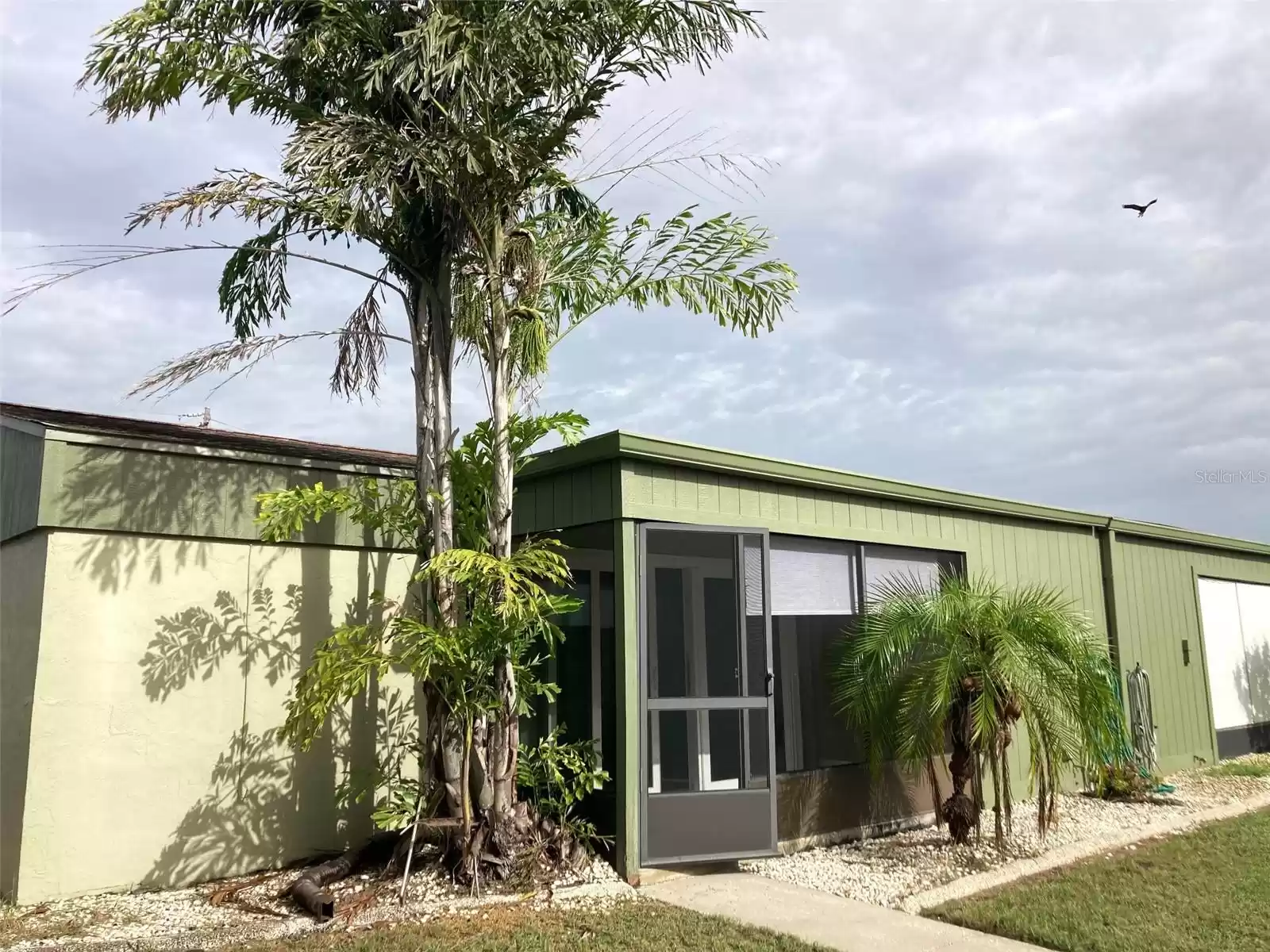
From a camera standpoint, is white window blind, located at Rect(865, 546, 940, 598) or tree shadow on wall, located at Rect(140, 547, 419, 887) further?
white window blind, located at Rect(865, 546, 940, 598)

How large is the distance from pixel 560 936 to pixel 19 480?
14.7ft

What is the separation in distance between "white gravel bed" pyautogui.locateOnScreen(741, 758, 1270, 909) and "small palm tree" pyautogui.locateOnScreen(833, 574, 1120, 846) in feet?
0.82

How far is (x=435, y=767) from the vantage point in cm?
566

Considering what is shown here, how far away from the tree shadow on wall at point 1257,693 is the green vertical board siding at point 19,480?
13.0m

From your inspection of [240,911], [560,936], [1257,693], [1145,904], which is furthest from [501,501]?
[1257,693]

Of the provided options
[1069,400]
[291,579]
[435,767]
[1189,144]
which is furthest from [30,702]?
[1069,400]

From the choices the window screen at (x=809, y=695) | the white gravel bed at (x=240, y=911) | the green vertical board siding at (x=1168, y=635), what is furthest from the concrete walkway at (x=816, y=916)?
the green vertical board siding at (x=1168, y=635)

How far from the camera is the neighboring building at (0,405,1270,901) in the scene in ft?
18.2

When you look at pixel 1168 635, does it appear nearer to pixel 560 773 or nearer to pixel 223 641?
pixel 560 773

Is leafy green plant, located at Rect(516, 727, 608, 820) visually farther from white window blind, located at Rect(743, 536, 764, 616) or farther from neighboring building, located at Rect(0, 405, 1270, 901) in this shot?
white window blind, located at Rect(743, 536, 764, 616)

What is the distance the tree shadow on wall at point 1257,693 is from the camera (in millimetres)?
11797

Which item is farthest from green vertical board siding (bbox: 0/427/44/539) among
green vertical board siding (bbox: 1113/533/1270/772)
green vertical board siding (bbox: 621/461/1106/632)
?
green vertical board siding (bbox: 1113/533/1270/772)

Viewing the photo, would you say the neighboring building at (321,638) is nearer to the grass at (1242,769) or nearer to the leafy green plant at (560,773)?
the leafy green plant at (560,773)

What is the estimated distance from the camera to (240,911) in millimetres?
5168
